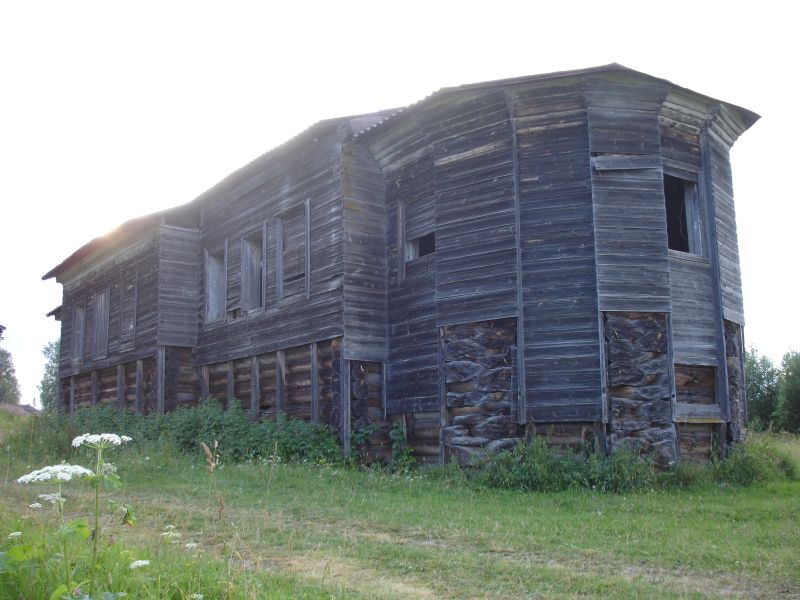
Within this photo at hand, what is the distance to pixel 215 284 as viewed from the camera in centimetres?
1988

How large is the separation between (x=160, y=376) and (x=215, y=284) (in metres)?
2.74

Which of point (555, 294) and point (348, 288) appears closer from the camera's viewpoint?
point (555, 294)

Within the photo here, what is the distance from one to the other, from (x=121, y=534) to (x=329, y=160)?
1001 centimetres

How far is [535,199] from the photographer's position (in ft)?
42.5

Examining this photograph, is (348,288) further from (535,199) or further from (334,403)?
(535,199)

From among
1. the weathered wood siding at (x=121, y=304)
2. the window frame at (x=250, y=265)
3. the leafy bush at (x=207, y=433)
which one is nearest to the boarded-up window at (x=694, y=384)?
the leafy bush at (x=207, y=433)

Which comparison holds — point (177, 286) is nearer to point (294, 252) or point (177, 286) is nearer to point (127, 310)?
point (127, 310)

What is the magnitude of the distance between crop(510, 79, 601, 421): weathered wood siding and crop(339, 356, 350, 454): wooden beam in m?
3.69

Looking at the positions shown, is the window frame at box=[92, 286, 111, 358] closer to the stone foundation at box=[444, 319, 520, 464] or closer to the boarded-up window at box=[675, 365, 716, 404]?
the stone foundation at box=[444, 319, 520, 464]

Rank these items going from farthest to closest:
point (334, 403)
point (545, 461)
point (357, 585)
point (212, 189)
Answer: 1. point (212, 189)
2. point (334, 403)
3. point (545, 461)
4. point (357, 585)

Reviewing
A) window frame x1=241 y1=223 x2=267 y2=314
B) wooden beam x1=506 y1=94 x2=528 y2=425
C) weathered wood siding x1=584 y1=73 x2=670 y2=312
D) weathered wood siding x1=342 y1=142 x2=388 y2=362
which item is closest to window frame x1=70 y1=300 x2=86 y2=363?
window frame x1=241 y1=223 x2=267 y2=314

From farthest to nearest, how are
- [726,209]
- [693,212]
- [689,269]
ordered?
[726,209], [693,212], [689,269]

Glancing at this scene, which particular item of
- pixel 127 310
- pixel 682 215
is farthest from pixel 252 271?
pixel 682 215

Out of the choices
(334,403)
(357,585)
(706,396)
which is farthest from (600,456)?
(357,585)
